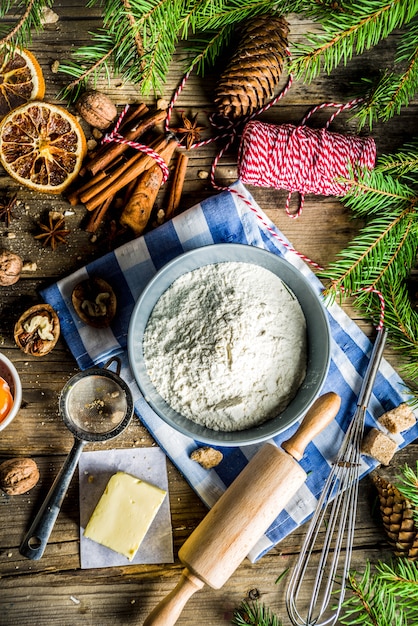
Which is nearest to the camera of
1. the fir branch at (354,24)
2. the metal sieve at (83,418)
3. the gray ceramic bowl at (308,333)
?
the fir branch at (354,24)

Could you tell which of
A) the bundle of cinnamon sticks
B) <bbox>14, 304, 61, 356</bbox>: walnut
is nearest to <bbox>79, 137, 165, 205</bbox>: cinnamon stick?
the bundle of cinnamon sticks

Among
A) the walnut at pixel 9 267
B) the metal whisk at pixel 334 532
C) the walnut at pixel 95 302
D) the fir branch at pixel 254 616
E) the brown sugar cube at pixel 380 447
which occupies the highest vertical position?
the walnut at pixel 9 267

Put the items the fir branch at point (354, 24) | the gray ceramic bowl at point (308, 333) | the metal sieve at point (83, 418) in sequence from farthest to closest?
1. the metal sieve at point (83, 418)
2. the gray ceramic bowl at point (308, 333)
3. the fir branch at point (354, 24)

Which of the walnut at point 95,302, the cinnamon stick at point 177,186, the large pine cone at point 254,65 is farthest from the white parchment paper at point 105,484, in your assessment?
the large pine cone at point 254,65

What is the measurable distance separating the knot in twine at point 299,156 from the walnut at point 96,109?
0.29 metres

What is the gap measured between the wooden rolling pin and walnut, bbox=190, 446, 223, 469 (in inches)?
5.1

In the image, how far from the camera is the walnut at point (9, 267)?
1.12 metres

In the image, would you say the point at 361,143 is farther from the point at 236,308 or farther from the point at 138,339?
the point at 138,339

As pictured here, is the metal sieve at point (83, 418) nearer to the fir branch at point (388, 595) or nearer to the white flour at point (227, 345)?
the white flour at point (227, 345)

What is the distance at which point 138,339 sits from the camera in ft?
3.35

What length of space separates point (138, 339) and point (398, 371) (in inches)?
22.0

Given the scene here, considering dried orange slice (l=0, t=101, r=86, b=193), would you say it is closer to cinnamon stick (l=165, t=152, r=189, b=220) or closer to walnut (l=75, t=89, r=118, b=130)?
walnut (l=75, t=89, r=118, b=130)

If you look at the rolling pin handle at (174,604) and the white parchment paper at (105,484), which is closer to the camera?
the rolling pin handle at (174,604)

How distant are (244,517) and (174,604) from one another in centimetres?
21
